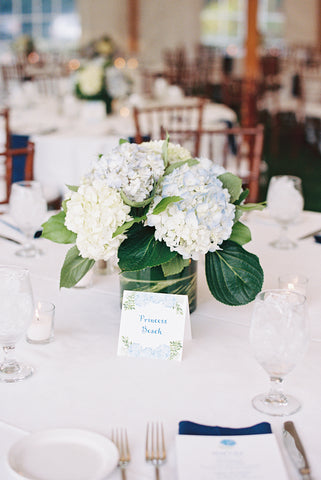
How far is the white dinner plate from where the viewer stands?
90cm

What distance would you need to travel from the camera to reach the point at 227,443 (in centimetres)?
95

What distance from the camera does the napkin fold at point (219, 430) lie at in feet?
3.21

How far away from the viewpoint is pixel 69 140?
3.56 meters

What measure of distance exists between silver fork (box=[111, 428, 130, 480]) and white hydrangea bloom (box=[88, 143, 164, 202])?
440mm

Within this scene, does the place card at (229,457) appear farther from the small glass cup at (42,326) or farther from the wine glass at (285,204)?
the wine glass at (285,204)

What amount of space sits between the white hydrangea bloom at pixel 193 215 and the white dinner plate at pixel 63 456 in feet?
1.30

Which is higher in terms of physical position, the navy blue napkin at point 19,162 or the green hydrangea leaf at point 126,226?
the green hydrangea leaf at point 126,226

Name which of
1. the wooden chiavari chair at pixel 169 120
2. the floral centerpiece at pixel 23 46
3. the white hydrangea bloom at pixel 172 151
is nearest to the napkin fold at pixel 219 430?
the white hydrangea bloom at pixel 172 151

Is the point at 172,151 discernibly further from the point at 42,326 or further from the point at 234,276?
the point at 42,326

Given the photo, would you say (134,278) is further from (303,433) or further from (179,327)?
(303,433)

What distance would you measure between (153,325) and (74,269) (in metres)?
0.19

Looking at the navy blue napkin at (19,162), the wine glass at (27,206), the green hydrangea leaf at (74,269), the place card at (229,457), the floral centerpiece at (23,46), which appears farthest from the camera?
the floral centerpiece at (23,46)

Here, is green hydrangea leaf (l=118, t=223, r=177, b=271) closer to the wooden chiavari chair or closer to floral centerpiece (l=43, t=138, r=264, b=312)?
floral centerpiece (l=43, t=138, r=264, b=312)

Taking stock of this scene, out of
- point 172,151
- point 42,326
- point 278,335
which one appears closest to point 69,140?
point 172,151
